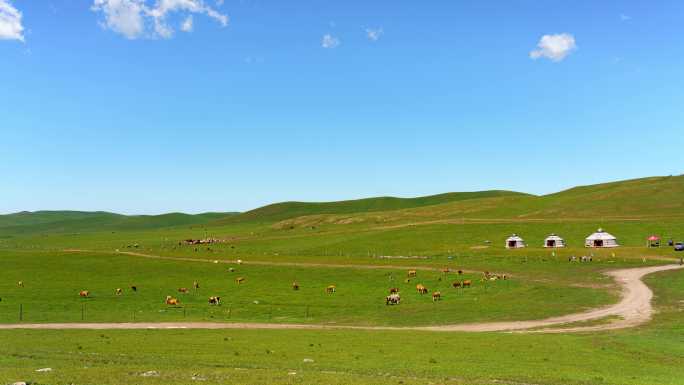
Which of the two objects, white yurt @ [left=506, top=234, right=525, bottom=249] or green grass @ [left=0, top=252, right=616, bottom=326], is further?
white yurt @ [left=506, top=234, right=525, bottom=249]

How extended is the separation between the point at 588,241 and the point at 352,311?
75.6 meters

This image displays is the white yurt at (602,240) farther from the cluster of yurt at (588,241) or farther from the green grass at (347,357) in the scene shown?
the green grass at (347,357)

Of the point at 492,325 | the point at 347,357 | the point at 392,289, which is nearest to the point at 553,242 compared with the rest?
the point at 392,289

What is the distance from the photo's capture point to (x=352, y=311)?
170 ft

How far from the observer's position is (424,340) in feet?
115

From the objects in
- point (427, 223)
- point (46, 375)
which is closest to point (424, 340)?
point (46, 375)

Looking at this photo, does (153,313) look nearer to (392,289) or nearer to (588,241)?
(392,289)

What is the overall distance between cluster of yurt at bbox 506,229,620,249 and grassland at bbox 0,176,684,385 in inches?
139

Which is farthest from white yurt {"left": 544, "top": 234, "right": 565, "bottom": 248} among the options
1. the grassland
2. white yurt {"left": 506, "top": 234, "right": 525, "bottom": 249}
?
white yurt {"left": 506, "top": 234, "right": 525, "bottom": 249}

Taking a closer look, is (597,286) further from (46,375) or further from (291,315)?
(46,375)

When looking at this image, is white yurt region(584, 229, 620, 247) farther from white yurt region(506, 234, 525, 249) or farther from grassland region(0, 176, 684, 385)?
white yurt region(506, 234, 525, 249)

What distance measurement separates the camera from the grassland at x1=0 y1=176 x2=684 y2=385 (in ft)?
81.1

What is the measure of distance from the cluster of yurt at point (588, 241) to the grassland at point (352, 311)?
353 centimetres

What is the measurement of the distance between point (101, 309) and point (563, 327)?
41.4 metres
